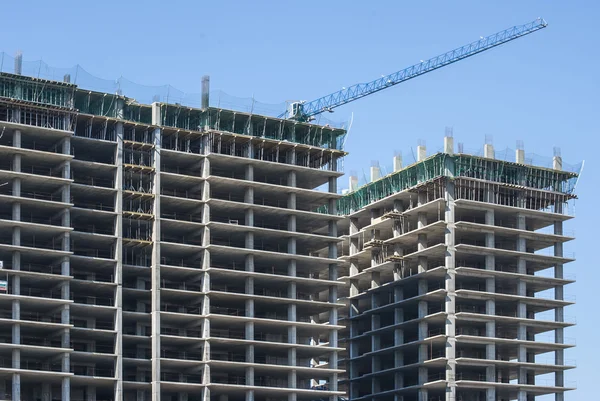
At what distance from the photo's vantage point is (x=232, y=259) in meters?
183

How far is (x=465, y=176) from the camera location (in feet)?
621

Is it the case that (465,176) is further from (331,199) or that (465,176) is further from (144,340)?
(144,340)

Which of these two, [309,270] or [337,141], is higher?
[337,141]

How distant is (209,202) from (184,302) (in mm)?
13281

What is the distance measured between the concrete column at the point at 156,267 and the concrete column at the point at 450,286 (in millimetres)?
38258

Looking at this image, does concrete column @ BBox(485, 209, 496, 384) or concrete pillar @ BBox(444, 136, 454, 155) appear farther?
concrete pillar @ BBox(444, 136, 454, 155)

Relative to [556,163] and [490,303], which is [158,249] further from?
[556,163]

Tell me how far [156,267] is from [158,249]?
245 cm

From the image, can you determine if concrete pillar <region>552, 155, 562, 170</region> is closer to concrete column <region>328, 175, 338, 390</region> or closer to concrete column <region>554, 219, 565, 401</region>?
concrete column <region>554, 219, 565, 401</region>

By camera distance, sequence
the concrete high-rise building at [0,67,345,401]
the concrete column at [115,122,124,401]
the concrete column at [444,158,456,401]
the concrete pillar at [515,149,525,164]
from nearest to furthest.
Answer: the concrete high-rise building at [0,67,345,401] < the concrete column at [115,122,124,401] < the concrete column at [444,158,456,401] < the concrete pillar at [515,149,525,164]

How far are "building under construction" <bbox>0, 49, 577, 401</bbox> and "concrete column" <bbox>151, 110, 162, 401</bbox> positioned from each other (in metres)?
0.21

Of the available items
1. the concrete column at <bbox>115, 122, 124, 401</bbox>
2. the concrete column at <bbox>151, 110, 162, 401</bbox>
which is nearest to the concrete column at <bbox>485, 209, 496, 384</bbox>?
the concrete column at <bbox>151, 110, 162, 401</bbox>

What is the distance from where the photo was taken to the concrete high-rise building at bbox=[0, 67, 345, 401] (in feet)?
550

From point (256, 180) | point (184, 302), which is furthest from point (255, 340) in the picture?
point (256, 180)
